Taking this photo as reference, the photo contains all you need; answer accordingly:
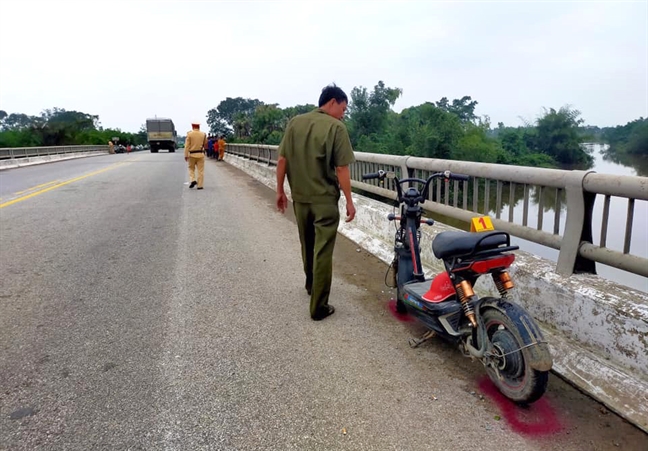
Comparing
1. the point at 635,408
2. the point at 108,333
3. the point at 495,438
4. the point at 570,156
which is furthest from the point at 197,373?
the point at 570,156

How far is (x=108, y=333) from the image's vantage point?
3666 millimetres

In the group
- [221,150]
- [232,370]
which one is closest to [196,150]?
[232,370]

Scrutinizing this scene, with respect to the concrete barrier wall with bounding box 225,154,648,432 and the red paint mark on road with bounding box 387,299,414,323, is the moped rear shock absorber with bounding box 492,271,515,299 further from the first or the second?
the red paint mark on road with bounding box 387,299,414,323

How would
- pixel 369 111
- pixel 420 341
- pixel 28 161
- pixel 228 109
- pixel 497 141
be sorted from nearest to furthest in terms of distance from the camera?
pixel 420 341
pixel 28 161
pixel 497 141
pixel 369 111
pixel 228 109

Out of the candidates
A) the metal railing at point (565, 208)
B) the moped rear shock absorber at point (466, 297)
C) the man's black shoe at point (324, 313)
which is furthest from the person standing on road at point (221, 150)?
the moped rear shock absorber at point (466, 297)

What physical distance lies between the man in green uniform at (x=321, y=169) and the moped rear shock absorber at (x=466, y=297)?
1.24 metres

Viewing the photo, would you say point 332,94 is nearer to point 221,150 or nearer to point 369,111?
point 221,150

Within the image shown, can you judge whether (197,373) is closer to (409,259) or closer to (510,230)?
(409,259)

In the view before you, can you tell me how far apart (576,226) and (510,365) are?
1.11 metres

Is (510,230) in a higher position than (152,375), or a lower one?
higher

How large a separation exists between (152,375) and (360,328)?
63.7 inches

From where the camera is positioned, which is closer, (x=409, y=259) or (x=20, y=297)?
(x=409, y=259)

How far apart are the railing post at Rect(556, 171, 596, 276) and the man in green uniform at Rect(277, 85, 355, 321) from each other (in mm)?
1592

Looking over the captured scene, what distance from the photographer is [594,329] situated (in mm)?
2822
